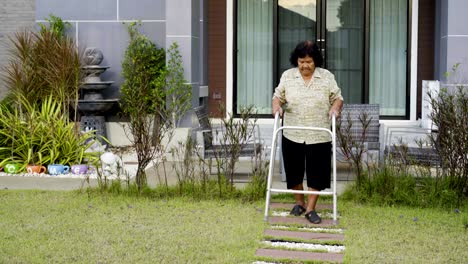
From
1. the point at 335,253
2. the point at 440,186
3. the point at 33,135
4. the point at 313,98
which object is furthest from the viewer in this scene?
the point at 33,135

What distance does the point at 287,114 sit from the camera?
7594 mm

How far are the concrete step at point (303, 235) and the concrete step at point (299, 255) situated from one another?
458mm

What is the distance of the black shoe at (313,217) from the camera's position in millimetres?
7359

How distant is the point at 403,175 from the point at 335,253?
2.24 m

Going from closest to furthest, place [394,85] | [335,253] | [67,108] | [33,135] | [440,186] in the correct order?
1. [335,253]
2. [440,186]
3. [33,135]
4. [67,108]
5. [394,85]

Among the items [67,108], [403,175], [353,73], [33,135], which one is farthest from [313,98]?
[353,73]

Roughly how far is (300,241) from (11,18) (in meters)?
9.21

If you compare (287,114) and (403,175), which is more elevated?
(287,114)

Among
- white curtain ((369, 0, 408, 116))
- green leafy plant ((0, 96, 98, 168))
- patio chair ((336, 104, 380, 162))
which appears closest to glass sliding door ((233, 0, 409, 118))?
white curtain ((369, 0, 408, 116))

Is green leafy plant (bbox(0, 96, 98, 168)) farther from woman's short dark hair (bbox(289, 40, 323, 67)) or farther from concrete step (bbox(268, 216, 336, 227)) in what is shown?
woman's short dark hair (bbox(289, 40, 323, 67))

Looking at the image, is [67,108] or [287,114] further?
[67,108]

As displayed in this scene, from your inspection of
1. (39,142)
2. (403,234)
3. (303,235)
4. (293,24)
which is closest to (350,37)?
(293,24)

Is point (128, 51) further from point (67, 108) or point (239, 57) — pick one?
point (239, 57)

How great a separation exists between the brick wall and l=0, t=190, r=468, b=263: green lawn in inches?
240
